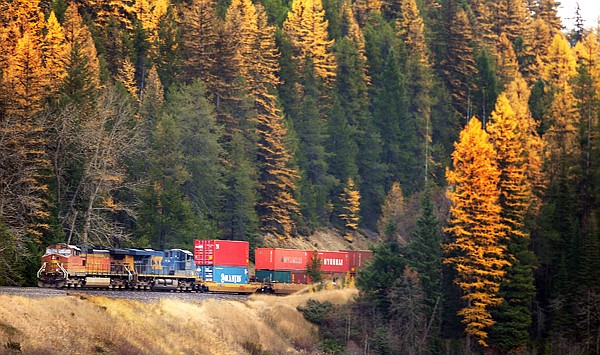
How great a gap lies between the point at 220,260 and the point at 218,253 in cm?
61

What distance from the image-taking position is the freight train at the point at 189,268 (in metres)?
65.9

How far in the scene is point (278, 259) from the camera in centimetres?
8750

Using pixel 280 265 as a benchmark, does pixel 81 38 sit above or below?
above

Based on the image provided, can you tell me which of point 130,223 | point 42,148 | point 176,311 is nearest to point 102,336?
point 176,311

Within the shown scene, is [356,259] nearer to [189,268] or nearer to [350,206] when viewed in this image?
[189,268]

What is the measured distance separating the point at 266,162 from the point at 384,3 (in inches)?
2653

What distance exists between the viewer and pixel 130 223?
93.2 m

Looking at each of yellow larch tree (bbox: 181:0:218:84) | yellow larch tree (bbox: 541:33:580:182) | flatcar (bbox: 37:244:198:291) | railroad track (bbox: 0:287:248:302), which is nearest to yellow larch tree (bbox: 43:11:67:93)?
yellow larch tree (bbox: 181:0:218:84)

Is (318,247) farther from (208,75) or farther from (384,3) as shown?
(384,3)

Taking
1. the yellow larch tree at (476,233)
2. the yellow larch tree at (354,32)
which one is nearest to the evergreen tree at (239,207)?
the yellow larch tree at (476,233)

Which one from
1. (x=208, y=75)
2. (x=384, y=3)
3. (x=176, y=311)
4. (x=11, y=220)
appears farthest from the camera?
(x=384, y=3)

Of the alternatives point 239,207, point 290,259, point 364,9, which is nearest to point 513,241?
point 290,259

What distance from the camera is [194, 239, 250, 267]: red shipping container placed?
268 feet

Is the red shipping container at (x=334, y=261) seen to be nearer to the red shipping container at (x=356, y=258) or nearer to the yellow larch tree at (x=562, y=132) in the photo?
the red shipping container at (x=356, y=258)
